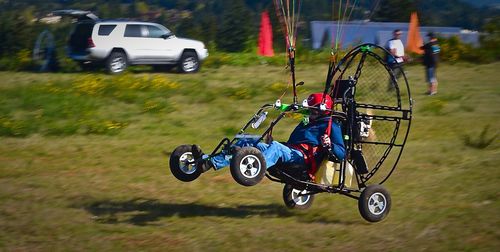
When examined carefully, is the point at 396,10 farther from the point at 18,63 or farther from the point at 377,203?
the point at 377,203

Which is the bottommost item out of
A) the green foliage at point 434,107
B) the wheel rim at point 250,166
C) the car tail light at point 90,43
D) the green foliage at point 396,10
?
the wheel rim at point 250,166

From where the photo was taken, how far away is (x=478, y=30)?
3177cm

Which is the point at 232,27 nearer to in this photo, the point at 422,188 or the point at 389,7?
the point at 389,7

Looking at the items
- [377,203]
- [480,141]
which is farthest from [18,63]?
[377,203]

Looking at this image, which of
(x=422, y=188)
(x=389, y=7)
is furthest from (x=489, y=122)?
(x=389, y=7)

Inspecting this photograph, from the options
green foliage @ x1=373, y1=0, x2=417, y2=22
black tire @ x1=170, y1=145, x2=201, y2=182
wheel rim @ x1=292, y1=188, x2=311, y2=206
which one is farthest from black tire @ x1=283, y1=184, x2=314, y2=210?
green foliage @ x1=373, y1=0, x2=417, y2=22

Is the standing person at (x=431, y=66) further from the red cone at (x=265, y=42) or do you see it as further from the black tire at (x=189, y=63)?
the red cone at (x=265, y=42)

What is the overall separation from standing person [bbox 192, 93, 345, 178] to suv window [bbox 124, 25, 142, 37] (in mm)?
16827

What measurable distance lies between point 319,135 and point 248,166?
1.34 meters

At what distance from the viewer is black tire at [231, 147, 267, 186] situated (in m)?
8.63

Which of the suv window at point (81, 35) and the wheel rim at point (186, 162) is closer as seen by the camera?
the wheel rim at point (186, 162)

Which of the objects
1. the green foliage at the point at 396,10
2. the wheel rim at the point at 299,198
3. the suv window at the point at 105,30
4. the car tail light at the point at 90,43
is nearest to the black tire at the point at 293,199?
the wheel rim at the point at 299,198

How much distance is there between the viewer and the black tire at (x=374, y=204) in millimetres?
9570

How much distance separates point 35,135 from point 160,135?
248 cm
